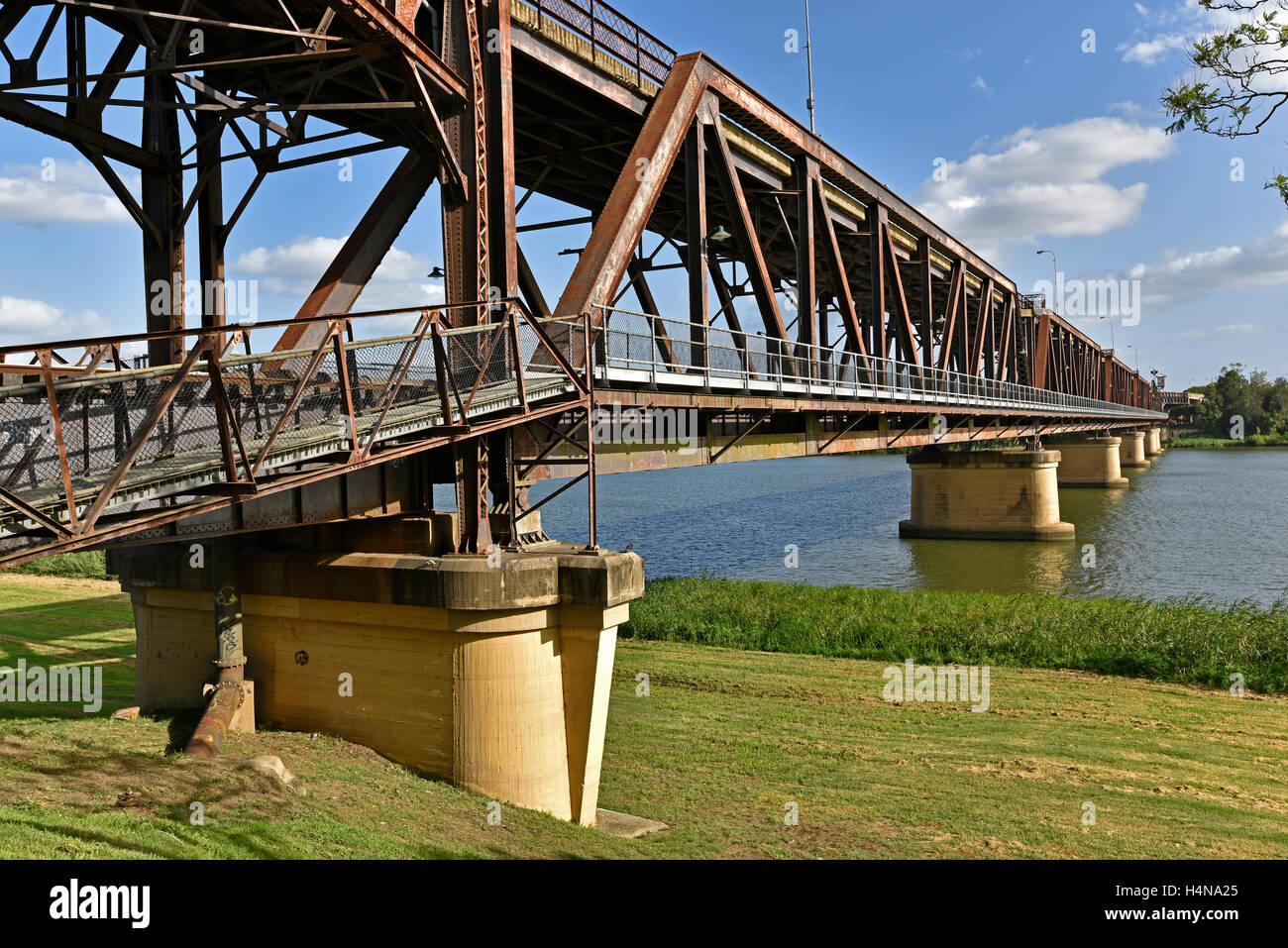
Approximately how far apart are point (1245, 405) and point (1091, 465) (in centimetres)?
11454

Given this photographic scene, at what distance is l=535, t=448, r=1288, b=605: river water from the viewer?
34281mm

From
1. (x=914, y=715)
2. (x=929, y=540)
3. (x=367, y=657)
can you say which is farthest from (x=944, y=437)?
(x=367, y=657)

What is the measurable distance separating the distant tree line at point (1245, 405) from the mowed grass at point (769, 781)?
176 meters

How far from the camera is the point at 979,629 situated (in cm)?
2194

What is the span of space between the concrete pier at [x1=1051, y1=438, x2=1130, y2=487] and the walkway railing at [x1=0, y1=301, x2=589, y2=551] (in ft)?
265

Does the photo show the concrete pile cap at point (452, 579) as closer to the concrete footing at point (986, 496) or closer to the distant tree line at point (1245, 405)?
the concrete footing at point (986, 496)

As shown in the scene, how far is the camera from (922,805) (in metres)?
11.8

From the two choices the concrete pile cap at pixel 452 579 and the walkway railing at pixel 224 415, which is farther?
the concrete pile cap at pixel 452 579

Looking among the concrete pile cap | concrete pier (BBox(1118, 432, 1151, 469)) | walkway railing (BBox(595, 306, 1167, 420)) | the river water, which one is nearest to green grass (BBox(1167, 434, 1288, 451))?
concrete pier (BBox(1118, 432, 1151, 469))

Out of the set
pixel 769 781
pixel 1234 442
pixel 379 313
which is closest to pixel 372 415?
pixel 379 313

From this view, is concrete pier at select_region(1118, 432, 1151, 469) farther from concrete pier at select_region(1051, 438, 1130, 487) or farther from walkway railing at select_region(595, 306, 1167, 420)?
walkway railing at select_region(595, 306, 1167, 420)

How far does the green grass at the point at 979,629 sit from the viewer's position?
19203mm

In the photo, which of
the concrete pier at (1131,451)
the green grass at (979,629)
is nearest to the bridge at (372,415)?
the green grass at (979,629)

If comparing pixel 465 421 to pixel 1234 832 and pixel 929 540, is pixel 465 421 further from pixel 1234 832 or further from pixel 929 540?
pixel 929 540
